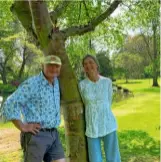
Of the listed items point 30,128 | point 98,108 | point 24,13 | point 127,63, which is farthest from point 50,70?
point 127,63

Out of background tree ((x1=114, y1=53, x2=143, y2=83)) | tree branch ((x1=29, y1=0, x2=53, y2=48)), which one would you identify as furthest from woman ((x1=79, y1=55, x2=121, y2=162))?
background tree ((x1=114, y1=53, x2=143, y2=83))

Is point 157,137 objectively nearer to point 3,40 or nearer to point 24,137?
point 24,137

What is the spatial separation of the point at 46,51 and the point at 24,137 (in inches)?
58.2

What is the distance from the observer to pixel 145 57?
141ft

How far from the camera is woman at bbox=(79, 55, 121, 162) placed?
449cm

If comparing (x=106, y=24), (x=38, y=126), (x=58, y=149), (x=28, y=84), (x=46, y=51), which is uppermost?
(x=106, y=24)

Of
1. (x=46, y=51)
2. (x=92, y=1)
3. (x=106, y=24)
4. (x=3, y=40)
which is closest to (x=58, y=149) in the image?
(x=46, y=51)

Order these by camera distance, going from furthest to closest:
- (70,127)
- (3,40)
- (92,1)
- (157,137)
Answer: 1. (3,40)
2. (157,137)
3. (92,1)
4. (70,127)

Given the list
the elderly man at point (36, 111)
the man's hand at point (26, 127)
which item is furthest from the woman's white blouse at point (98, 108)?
the man's hand at point (26, 127)

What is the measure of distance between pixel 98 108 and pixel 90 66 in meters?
0.51

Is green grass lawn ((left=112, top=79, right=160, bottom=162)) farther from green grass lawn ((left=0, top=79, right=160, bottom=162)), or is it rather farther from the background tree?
the background tree

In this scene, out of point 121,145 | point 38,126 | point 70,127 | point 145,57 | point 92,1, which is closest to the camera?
point 38,126

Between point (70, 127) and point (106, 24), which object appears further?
point (106, 24)

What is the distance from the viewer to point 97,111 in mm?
4496
